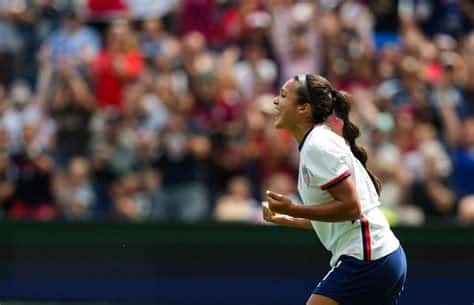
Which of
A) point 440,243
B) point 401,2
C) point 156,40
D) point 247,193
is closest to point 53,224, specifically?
point 247,193

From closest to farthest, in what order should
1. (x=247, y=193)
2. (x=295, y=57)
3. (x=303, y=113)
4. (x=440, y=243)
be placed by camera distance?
(x=303, y=113) → (x=440, y=243) → (x=247, y=193) → (x=295, y=57)

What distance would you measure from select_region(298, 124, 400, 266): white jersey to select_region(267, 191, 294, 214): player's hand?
222 millimetres

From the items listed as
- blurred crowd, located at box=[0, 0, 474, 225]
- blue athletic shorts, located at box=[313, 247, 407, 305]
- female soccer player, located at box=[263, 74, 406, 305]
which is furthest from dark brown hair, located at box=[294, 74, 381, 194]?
blurred crowd, located at box=[0, 0, 474, 225]

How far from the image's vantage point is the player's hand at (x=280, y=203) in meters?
5.20

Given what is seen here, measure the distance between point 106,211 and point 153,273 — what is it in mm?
1128

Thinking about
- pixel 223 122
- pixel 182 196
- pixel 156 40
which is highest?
pixel 156 40

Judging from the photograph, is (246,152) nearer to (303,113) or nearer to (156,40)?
(156,40)

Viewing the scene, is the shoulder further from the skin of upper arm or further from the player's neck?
the skin of upper arm

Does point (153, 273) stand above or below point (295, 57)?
below

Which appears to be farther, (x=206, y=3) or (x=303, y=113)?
(x=206, y=3)

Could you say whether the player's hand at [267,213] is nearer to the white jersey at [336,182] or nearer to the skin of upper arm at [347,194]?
the white jersey at [336,182]

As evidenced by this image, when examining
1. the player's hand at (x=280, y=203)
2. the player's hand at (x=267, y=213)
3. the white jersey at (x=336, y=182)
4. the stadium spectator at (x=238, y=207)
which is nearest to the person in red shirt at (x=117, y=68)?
the stadium spectator at (x=238, y=207)

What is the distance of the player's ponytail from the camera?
5.64 metres

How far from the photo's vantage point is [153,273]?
1041 centimetres
